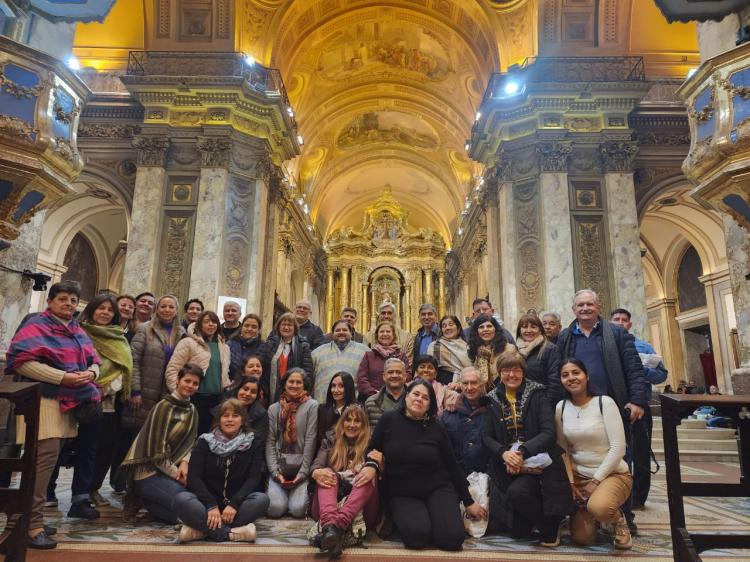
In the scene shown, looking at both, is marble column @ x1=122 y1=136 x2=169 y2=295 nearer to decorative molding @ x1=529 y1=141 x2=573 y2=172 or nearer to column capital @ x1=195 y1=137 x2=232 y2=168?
column capital @ x1=195 y1=137 x2=232 y2=168

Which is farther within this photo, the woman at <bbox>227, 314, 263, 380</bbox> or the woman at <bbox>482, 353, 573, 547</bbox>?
the woman at <bbox>227, 314, 263, 380</bbox>

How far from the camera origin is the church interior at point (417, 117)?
13.7 feet

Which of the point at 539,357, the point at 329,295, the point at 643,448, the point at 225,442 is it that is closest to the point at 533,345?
the point at 539,357

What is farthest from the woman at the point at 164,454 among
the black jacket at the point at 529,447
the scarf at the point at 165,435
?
the black jacket at the point at 529,447

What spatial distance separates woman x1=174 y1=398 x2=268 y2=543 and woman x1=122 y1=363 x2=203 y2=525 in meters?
0.24

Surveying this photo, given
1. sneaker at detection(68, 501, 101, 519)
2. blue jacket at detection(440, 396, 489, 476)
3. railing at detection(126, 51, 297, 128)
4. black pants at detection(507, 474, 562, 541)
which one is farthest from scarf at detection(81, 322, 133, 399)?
railing at detection(126, 51, 297, 128)

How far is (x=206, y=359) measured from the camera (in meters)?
4.54

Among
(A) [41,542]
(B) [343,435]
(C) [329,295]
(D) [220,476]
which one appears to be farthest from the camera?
(C) [329,295]

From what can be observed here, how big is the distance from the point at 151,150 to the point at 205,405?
26.5 ft

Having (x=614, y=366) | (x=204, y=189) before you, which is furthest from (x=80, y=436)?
(x=204, y=189)

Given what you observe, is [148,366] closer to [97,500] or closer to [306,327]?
[97,500]

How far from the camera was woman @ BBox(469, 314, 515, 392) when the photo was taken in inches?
171

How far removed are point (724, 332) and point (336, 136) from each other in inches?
550

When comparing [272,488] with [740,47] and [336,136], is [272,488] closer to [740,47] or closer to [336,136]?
[740,47]
